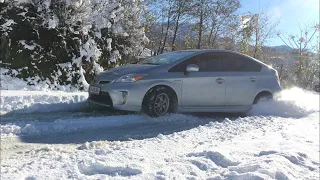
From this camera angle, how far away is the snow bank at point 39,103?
6.45 m

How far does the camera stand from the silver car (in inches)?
240

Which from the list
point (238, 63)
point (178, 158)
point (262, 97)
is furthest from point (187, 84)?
point (178, 158)

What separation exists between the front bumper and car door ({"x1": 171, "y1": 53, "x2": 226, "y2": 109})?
96 cm

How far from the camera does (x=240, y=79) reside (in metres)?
7.44

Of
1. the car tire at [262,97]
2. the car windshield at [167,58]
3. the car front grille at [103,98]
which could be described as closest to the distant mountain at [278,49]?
the car tire at [262,97]

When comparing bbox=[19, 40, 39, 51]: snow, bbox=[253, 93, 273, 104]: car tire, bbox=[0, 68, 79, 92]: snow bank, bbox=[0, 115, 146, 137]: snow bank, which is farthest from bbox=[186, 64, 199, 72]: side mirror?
bbox=[19, 40, 39, 51]: snow

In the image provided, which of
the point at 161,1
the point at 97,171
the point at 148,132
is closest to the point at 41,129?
the point at 148,132

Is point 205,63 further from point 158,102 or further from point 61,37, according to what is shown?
point 61,37

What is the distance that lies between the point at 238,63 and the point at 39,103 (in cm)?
434

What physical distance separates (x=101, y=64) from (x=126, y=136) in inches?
254

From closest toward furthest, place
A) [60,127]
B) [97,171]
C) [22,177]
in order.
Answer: [22,177]
[97,171]
[60,127]

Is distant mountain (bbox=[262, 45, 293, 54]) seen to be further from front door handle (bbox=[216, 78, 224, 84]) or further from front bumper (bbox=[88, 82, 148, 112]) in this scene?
front bumper (bbox=[88, 82, 148, 112])

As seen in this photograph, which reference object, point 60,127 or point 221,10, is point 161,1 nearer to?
point 221,10

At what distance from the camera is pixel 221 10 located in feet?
58.5
